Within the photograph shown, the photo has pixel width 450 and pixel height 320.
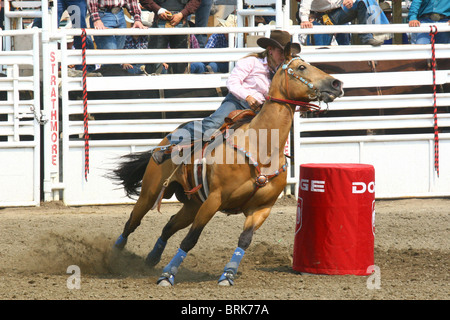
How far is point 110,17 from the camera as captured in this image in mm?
9797

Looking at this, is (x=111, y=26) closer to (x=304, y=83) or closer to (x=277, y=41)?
(x=277, y=41)

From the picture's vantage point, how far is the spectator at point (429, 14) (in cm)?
990

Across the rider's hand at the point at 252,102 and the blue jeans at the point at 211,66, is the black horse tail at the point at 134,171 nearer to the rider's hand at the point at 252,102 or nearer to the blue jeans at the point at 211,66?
the rider's hand at the point at 252,102

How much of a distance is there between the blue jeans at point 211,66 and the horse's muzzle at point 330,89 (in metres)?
4.55

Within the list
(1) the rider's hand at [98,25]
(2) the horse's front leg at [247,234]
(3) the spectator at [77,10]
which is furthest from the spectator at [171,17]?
(2) the horse's front leg at [247,234]

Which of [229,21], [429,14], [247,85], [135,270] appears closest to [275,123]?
[247,85]

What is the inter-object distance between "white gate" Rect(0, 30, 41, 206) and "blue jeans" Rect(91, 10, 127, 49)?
877 millimetres

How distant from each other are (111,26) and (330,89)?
5.03 meters

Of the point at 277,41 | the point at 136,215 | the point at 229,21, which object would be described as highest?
the point at 229,21

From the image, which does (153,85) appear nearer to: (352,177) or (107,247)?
(107,247)
